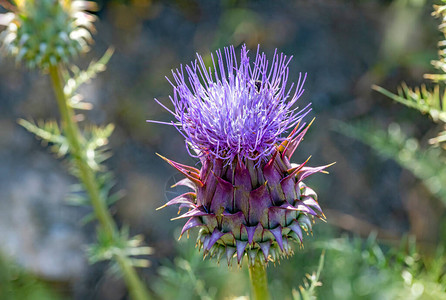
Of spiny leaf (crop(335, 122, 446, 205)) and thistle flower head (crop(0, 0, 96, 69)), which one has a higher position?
thistle flower head (crop(0, 0, 96, 69))

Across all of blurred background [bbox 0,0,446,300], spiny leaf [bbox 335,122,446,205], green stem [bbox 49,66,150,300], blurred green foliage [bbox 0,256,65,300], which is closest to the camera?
green stem [bbox 49,66,150,300]

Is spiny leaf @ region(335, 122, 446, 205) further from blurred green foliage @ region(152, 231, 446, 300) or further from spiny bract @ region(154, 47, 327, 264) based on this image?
spiny bract @ region(154, 47, 327, 264)

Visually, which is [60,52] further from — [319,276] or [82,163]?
[319,276]

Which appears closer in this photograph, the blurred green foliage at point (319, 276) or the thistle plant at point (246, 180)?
the thistle plant at point (246, 180)

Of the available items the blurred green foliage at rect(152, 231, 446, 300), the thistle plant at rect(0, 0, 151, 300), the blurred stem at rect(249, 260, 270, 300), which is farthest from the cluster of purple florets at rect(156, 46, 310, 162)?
the thistle plant at rect(0, 0, 151, 300)

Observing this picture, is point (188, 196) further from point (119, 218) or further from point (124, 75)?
point (124, 75)

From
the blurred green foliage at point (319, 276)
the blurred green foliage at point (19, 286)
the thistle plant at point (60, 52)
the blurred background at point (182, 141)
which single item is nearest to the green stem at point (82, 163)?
the thistle plant at point (60, 52)

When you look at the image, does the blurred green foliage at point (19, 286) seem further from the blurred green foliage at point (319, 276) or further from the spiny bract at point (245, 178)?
the spiny bract at point (245, 178)
